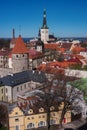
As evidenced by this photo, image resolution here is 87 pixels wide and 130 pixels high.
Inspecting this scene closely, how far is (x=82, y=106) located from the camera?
2805 cm

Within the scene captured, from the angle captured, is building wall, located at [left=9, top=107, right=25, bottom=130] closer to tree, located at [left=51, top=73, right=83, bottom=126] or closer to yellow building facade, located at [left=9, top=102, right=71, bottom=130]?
yellow building facade, located at [left=9, top=102, right=71, bottom=130]

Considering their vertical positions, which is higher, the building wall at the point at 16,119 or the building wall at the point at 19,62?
the building wall at the point at 19,62

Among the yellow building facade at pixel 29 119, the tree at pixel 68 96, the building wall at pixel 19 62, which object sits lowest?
the yellow building facade at pixel 29 119

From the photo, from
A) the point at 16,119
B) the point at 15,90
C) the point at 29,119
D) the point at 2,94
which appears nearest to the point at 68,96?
the point at 29,119

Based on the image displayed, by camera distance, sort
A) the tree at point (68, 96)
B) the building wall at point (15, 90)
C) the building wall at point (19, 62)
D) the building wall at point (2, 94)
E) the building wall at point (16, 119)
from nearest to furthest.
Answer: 1. the building wall at point (16, 119)
2. the tree at point (68, 96)
3. the building wall at point (15, 90)
4. the building wall at point (2, 94)
5. the building wall at point (19, 62)

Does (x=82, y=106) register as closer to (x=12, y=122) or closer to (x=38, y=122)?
(x=38, y=122)

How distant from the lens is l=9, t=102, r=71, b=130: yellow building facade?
24750mm

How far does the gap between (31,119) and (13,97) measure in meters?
9.10

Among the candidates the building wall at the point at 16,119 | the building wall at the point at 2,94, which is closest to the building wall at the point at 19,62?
the building wall at the point at 2,94

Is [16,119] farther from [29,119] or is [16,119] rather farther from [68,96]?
[68,96]

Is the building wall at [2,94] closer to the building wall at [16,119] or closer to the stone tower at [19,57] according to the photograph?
the stone tower at [19,57]

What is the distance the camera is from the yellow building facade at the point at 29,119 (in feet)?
81.2

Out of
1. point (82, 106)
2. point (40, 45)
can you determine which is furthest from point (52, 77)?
point (40, 45)

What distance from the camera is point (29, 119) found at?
82.7 feet
